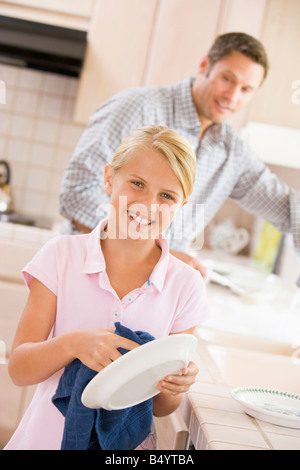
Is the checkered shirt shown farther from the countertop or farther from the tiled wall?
the tiled wall

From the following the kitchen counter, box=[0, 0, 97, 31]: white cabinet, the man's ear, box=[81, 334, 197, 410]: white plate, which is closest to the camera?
box=[81, 334, 197, 410]: white plate

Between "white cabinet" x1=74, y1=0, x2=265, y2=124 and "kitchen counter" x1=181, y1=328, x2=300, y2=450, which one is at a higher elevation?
"white cabinet" x1=74, y1=0, x2=265, y2=124

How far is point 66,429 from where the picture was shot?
619mm

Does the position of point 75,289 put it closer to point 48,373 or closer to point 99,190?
point 48,373

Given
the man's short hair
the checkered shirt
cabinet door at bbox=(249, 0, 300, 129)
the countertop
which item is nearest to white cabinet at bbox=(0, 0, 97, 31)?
cabinet door at bbox=(249, 0, 300, 129)

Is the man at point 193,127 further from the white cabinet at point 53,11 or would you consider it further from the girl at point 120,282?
the white cabinet at point 53,11

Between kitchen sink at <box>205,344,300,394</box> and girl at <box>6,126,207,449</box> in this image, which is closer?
girl at <box>6,126,207,449</box>

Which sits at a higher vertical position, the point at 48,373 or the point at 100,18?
the point at 100,18

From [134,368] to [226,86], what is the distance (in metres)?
0.76

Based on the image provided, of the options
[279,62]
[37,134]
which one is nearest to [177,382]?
[279,62]

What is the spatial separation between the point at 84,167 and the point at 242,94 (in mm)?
363

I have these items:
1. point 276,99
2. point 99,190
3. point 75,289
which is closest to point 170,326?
point 75,289

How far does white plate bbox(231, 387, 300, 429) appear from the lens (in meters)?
0.73

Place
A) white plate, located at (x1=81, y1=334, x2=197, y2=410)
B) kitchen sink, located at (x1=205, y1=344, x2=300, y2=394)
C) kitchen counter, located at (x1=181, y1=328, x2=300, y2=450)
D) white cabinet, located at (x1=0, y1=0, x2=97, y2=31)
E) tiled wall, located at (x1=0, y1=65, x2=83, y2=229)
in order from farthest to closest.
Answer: tiled wall, located at (x1=0, y1=65, x2=83, y2=229), white cabinet, located at (x1=0, y1=0, x2=97, y2=31), kitchen sink, located at (x1=205, y1=344, x2=300, y2=394), kitchen counter, located at (x1=181, y1=328, x2=300, y2=450), white plate, located at (x1=81, y1=334, x2=197, y2=410)
